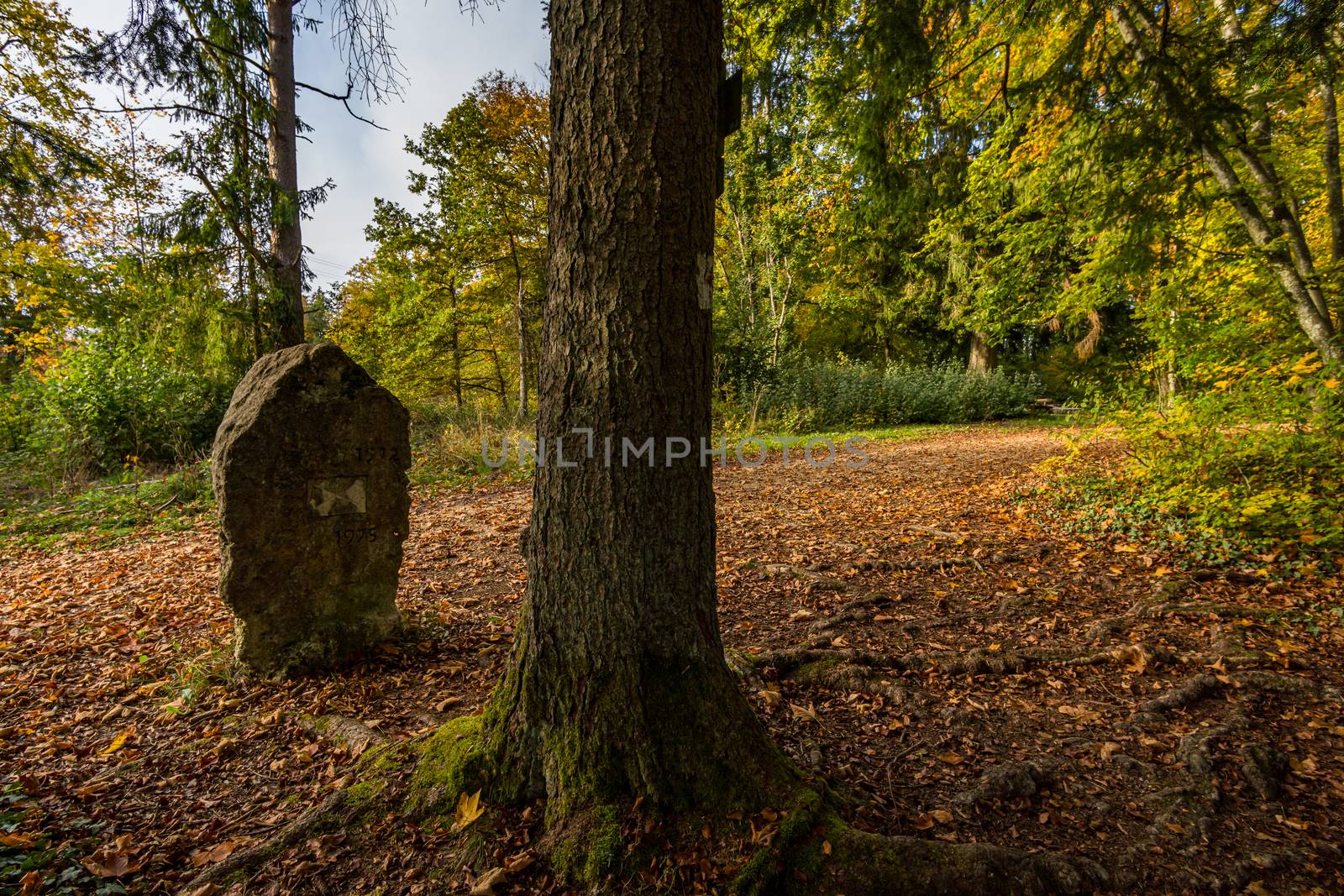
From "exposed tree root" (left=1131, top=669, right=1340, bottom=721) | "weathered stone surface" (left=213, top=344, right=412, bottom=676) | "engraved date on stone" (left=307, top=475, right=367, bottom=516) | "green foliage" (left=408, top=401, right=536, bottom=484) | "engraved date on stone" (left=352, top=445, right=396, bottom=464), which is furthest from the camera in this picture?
"green foliage" (left=408, top=401, right=536, bottom=484)

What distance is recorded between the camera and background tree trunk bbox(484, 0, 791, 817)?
5.52 feet

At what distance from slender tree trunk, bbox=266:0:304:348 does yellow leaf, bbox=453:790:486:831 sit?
6657 millimetres

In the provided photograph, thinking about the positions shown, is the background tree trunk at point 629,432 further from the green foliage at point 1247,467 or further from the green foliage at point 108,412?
the green foliage at point 108,412

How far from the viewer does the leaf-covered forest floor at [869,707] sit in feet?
5.95

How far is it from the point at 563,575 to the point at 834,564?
11.2 ft

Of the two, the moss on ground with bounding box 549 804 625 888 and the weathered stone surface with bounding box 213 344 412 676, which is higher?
the weathered stone surface with bounding box 213 344 412 676

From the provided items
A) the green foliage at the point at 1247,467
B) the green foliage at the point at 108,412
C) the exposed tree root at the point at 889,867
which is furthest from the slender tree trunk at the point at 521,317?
the exposed tree root at the point at 889,867

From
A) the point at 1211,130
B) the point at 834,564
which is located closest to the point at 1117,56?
the point at 1211,130

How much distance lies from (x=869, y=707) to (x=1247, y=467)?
14.1ft

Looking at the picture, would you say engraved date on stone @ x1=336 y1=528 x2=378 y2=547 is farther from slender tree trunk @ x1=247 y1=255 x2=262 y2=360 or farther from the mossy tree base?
slender tree trunk @ x1=247 y1=255 x2=262 y2=360

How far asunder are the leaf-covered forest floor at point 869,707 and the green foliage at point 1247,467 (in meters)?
0.49

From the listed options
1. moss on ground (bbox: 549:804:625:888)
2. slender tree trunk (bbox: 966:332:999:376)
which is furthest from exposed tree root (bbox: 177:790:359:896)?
slender tree trunk (bbox: 966:332:999:376)

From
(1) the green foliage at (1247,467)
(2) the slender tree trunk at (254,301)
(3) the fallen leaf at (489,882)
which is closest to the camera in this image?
(3) the fallen leaf at (489,882)

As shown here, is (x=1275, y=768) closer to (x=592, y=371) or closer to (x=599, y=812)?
(x=599, y=812)
